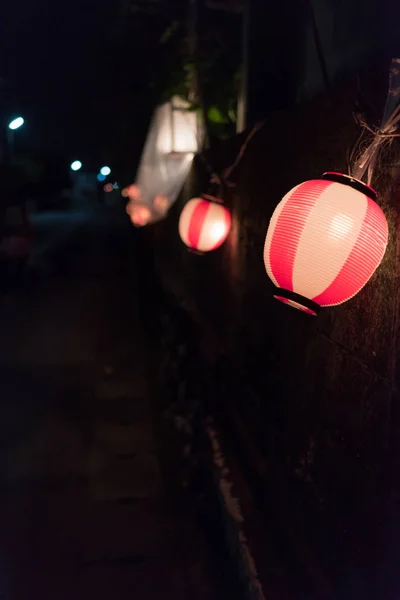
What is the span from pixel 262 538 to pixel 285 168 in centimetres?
320

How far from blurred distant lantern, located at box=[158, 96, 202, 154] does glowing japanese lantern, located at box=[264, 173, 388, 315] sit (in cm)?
940

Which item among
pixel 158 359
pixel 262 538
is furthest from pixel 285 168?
pixel 158 359

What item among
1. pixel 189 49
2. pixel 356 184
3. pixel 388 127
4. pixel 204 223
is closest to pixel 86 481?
pixel 204 223

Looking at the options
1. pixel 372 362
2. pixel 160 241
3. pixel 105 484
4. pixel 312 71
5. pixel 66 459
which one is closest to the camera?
pixel 372 362

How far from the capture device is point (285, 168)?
4754 millimetres

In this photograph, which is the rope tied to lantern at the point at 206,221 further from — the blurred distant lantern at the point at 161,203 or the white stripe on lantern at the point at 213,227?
the blurred distant lantern at the point at 161,203

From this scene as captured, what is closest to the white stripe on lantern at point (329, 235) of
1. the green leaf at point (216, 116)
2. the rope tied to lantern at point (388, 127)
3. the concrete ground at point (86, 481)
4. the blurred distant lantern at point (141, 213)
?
the rope tied to lantern at point (388, 127)

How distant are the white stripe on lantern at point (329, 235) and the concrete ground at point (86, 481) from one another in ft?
10.2

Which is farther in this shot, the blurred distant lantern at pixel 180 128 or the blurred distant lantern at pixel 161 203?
the blurred distant lantern at pixel 161 203

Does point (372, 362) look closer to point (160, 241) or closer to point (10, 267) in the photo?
point (160, 241)

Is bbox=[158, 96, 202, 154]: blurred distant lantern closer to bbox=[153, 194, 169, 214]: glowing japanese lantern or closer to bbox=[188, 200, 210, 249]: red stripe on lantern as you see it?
bbox=[153, 194, 169, 214]: glowing japanese lantern

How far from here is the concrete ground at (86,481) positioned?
173 inches

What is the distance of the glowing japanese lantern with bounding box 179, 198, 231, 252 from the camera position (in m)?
6.07

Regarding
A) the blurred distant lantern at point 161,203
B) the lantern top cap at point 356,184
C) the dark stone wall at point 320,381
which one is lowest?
the blurred distant lantern at point 161,203
